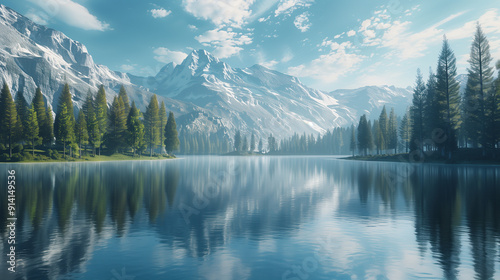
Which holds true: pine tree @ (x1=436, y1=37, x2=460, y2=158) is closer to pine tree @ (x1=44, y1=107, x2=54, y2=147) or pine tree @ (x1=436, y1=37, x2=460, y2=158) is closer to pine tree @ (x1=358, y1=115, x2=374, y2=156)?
pine tree @ (x1=358, y1=115, x2=374, y2=156)

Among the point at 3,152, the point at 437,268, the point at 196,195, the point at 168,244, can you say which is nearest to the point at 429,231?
the point at 437,268

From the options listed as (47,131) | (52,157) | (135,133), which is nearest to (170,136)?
(135,133)

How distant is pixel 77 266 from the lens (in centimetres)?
1012

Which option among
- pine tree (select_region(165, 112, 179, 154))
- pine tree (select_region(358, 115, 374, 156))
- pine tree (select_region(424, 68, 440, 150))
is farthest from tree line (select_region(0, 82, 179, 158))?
pine tree (select_region(424, 68, 440, 150))

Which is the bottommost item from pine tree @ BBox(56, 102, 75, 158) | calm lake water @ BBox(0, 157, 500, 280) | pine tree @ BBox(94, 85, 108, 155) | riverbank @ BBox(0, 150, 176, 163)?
calm lake water @ BBox(0, 157, 500, 280)

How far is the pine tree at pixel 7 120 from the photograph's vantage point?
73250 mm

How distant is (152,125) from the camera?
114375 millimetres

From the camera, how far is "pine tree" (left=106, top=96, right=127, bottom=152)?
96438mm

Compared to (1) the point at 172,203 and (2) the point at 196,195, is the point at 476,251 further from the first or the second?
(2) the point at 196,195

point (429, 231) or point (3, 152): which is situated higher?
point (3, 152)

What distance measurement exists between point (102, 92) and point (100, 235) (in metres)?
105

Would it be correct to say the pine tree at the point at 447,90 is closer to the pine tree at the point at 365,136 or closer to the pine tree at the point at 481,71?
the pine tree at the point at 481,71

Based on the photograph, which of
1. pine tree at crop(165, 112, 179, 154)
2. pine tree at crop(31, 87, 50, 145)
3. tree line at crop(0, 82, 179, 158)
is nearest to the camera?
tree line at crop(0, 82, 179, 158)

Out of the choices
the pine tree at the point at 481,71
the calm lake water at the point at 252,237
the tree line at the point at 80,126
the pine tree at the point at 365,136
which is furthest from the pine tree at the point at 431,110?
the tree line at the point at 80,126
